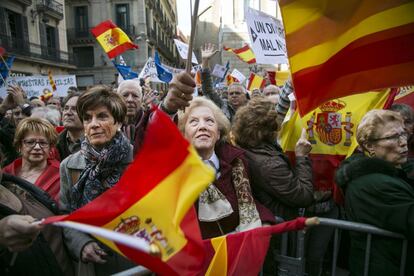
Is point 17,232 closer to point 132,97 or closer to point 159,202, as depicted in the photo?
point 159,202

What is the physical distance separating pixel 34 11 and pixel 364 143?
28.1 meters

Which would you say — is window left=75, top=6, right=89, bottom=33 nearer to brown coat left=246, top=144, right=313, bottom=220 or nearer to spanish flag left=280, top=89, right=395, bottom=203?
spanish flag left=280, top=89, right=395, bottom=203

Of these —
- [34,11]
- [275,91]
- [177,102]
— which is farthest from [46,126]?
[34,11]

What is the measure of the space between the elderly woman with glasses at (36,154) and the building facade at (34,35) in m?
21.6

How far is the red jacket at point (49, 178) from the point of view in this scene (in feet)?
8.23

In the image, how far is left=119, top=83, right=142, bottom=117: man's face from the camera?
3.88 metres

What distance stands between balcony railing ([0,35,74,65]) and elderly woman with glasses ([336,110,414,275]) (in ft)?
79.4

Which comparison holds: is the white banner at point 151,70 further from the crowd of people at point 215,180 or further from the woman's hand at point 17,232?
the woman's hand at point 17,232

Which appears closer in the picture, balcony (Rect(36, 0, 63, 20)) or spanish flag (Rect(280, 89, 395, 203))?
spanish flag (Rect(280, 89, 395, 203))

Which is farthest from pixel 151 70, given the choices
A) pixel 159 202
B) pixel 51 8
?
pixel 51 8

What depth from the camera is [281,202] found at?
8.51ft

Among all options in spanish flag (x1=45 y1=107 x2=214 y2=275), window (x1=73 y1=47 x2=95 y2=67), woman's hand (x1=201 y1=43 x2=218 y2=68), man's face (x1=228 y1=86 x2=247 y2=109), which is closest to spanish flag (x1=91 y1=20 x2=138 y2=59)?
man's face (x1=228 y1=86 x2=247 y2=109)

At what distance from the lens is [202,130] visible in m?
2.25

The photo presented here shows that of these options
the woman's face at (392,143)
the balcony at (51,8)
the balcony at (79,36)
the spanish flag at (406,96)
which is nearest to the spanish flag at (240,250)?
the woman's face at (392,143)
